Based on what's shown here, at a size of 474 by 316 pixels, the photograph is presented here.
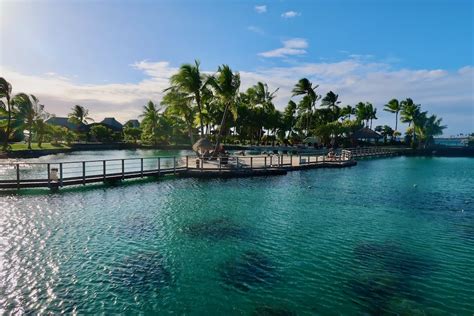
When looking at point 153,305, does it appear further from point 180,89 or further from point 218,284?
point 180,89

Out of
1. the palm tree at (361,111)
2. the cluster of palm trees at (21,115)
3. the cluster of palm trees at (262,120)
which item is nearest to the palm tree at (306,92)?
the cluster of palm trees at (262,120)

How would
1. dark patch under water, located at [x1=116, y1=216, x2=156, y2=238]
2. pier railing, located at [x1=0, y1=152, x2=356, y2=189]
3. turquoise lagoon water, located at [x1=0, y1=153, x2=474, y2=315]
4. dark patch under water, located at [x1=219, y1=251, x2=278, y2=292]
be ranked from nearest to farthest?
1. turquoise lagoon water, located at [x1=0, y1=153, x2=474, y2=315]
2. dark patch under water, located at [x1=219, y1=251, x2=278, y2=292]
3. dark patch under water, located at [x1=116, y1=216, x2=156, y2=238]
4. pier railing, located at [x1=0, y1=152, x2=356, y2=189]

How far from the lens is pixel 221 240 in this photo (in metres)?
12.4

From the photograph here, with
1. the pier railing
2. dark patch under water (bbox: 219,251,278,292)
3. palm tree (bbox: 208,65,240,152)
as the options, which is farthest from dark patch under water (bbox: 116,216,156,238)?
palm tree (bbox: 208,65,240,152)

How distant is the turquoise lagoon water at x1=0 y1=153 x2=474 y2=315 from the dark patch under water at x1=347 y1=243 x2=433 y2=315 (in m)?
0.05

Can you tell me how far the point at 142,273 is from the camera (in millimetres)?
9375

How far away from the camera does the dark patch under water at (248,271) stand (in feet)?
29.2

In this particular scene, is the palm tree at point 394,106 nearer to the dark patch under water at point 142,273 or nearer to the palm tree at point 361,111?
the palm tree at point 361,111

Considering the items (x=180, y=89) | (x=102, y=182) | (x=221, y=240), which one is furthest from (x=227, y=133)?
(x=221, y=240)

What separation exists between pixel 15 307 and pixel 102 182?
18.0 metres

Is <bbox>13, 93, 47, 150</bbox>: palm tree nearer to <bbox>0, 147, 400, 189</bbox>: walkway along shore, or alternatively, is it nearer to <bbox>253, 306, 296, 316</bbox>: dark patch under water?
<bbox>0, 147, 400, 189</bbox>: walkway along shore

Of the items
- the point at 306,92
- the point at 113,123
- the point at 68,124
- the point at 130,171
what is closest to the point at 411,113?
the point at 306,92

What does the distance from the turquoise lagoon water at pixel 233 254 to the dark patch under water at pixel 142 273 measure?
53mm

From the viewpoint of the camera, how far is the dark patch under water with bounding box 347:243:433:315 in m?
8.10
